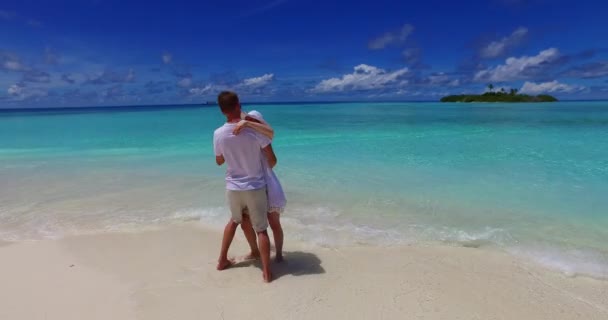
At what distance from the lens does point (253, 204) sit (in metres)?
3.48

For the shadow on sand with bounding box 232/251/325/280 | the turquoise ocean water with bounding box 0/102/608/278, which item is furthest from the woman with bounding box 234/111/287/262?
the turquoise ocean water with bounding box 0/102/608/278

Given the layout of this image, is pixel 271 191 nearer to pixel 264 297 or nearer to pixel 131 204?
pixel 264 297

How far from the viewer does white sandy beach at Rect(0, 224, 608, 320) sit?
3.09 m

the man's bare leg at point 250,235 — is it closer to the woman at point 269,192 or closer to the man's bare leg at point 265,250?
the woman at point 269,192

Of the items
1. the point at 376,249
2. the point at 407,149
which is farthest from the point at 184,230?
the point at 407,149

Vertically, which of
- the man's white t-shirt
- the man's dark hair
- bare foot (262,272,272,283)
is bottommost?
bare foot (262,272,272,283)

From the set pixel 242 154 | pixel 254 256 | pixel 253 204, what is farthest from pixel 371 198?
pixel 242 154

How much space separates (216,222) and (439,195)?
403 cm

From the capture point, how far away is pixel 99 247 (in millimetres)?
4465

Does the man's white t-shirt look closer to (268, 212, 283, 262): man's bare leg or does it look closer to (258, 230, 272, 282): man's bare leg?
(268, 212, 283, 262): man's bare leg

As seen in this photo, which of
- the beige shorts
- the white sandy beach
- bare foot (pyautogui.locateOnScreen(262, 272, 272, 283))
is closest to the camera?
the white sandy beach

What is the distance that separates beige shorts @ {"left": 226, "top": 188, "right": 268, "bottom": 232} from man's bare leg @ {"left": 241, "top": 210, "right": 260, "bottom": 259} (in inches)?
5.3

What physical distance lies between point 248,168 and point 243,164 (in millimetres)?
59

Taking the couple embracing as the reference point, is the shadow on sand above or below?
below
